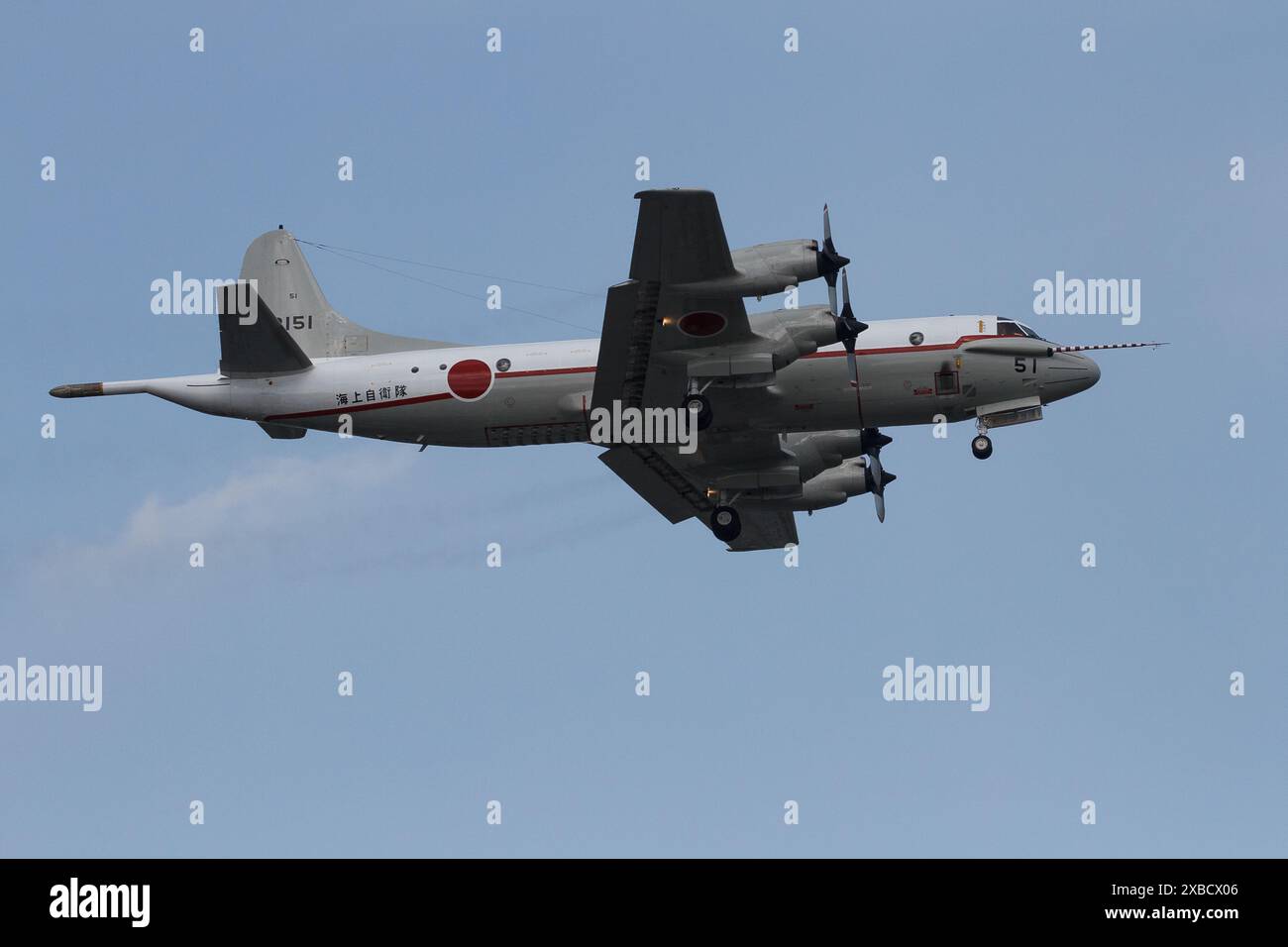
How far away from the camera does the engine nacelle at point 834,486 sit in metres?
45.2

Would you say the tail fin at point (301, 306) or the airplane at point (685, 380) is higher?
the tail fin at point (301, 306)

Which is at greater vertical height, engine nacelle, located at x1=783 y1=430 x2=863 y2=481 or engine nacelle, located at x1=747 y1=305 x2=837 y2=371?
engine nacelle, located at x1=747 y1=305 x2=837 y2=371

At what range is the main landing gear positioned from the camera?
41219 millimetres

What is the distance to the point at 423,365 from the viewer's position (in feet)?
136

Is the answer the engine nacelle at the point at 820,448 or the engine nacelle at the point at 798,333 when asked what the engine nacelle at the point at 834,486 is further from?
the engine nacelle at the point at 798,333

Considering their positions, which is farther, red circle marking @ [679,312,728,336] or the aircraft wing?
red circle marking @ [679,312,728,336]

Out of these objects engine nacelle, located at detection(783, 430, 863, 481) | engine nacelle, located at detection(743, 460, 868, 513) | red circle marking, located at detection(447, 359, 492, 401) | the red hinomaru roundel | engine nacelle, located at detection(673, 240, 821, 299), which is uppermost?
engine nacelle, located at detection(673, 240, 821, 299)

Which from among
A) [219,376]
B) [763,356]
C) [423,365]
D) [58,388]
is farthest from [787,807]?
[58,388]

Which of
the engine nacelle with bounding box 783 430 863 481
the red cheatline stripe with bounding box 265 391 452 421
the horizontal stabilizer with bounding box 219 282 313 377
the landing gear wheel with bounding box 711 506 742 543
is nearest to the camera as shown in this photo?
the horizontal stabilizer with bounding box 219 282 313 377

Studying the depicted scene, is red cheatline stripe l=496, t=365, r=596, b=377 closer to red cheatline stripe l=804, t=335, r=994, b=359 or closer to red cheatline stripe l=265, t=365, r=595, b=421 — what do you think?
red cheatline stripe l=265, t=365, r=595, b=421

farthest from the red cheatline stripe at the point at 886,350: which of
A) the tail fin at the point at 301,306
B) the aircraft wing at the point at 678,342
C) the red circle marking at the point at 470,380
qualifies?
the tail fin at the point at 301,306

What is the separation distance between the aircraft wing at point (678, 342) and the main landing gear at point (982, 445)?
465cm

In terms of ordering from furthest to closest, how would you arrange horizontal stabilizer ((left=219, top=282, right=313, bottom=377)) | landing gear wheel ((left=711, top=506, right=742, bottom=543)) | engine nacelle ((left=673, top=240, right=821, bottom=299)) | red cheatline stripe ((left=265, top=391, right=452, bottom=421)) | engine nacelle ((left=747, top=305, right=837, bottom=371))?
landing gear wheel ((left=711, top=506, right=742, bottom=543)) → red cheatline stripe ((left=265, top=391, right=452, bottom=421)) → horizontal stabilizer ((left=219, top=282, right=313, bottom=377)) → engine nacelle ((left=747, top=305, right=837, bottom=371)) → engine nacelle ((left=673, top=240, right=821, bottom=299))

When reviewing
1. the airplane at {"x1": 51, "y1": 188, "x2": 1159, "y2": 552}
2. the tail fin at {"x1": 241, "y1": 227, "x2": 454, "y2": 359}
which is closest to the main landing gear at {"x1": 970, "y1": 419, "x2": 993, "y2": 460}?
the airplane at {"x1": 51, "y1": 188, "x2": 1159, "y2": 552}
